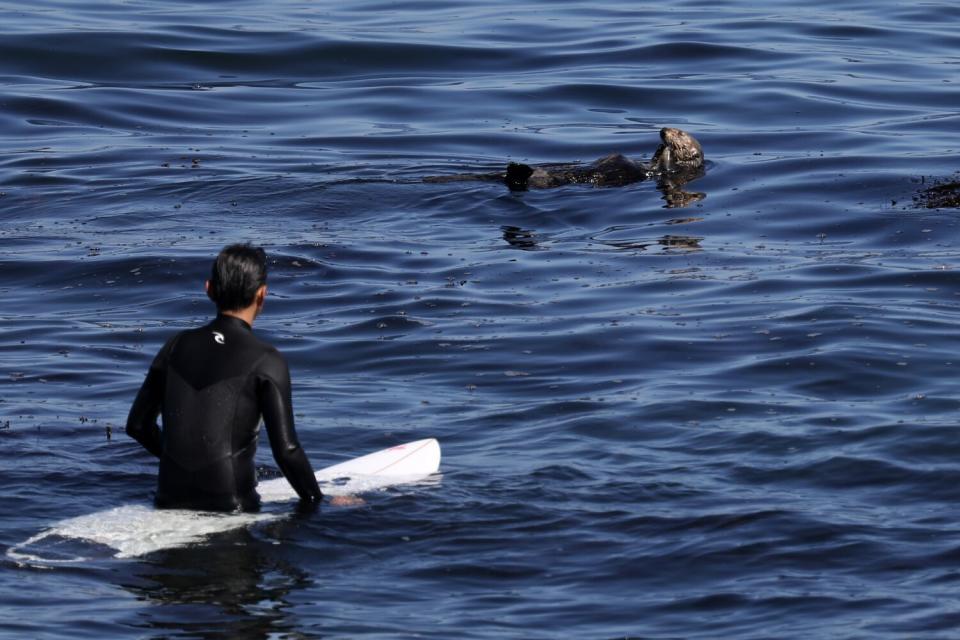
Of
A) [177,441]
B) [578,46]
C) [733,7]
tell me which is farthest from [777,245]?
[733,7]

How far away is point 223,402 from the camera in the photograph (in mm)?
7664

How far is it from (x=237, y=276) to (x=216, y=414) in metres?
0.67

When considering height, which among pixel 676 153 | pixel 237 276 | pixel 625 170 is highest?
pixel 237 276

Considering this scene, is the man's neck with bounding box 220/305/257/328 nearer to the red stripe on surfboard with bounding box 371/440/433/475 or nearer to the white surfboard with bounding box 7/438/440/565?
the white surfboard with bounding box 7/438/440/565

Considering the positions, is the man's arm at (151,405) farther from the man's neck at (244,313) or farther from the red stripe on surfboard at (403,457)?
the red stripe on surfboard at (403,457)

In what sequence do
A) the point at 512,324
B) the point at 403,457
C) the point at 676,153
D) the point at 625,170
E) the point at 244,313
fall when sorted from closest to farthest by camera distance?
the point at 244,313 < the point at 403,457 < the point at 512,324 < the point at 625,170 < the point at 676,153

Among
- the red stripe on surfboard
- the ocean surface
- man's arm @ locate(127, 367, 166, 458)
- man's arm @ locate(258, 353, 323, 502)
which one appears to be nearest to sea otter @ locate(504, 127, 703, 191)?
the ocean surface

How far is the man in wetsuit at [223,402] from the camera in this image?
7602 millimetres

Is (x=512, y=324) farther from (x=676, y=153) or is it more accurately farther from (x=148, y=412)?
(x=676, y=153)

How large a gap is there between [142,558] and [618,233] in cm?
885

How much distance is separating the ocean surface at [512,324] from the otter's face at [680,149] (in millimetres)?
430

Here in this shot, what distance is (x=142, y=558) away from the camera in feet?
24.6

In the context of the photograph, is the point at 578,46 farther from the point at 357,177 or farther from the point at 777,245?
the point at 777,245

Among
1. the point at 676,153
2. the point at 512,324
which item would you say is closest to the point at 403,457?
the point at 512,324
